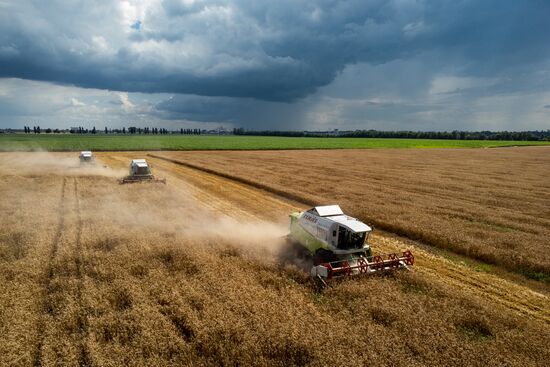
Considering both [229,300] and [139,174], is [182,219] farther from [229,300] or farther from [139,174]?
[139,174]

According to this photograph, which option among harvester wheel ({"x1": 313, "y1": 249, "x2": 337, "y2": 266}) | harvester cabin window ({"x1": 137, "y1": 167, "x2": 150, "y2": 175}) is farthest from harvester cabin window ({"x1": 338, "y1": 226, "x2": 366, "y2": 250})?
harvester cabin window ({"x1": 137, "y1": 167, "x2": 150, "y2": 175})

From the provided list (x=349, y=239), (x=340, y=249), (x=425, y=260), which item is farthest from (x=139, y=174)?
(x=425, y=260)

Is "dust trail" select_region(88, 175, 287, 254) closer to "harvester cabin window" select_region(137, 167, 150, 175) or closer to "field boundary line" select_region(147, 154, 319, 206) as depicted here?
"harvester cabin window" select_region(137, 167, 150, 175)

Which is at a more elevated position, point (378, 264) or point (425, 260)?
point (378, 264)

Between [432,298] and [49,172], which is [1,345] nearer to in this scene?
[432,298]

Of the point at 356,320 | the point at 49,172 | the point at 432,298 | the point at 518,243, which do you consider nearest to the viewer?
the point at 356,320

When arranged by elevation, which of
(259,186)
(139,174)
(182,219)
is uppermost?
(139,174)

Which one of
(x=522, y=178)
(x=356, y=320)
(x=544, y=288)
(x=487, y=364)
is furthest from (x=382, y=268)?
(x=522, y=178)
